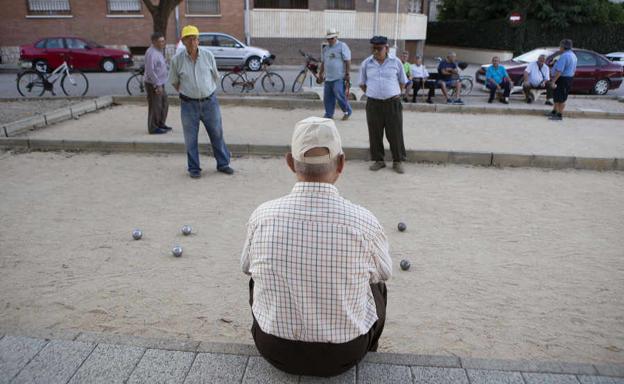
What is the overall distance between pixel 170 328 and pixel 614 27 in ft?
113

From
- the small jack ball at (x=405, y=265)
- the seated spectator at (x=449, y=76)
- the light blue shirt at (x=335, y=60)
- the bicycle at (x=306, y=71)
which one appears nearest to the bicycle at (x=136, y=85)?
the bicycle at (x=306, y=71)

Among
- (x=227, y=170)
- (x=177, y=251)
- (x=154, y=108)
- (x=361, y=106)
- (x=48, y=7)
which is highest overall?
(x=48, y=7)

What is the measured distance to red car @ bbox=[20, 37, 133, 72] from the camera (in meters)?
20.7

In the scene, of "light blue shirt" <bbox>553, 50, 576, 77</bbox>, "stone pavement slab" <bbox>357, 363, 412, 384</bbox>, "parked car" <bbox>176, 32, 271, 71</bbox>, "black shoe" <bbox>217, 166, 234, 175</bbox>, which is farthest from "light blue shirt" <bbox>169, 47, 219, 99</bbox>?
"parked car" <bbox>176, 32, 271, 71</bbox>

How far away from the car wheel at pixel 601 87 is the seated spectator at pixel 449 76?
19.7 feet

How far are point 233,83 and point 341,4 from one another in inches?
575

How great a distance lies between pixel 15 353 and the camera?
9.38 ft

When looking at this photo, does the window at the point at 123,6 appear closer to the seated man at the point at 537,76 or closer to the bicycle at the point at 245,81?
the bicycle at the point at 245,81

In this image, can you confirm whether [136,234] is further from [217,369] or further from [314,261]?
[314,261]

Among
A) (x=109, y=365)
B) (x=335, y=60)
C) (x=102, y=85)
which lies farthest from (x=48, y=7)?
(x=109, y=365)

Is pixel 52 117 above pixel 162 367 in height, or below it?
above

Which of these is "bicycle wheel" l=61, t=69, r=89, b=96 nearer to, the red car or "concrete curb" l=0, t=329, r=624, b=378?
Result: the red car

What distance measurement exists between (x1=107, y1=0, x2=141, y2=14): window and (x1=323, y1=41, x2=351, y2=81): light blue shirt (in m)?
19.0

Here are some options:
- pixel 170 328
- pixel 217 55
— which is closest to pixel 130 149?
pixel 170 328
